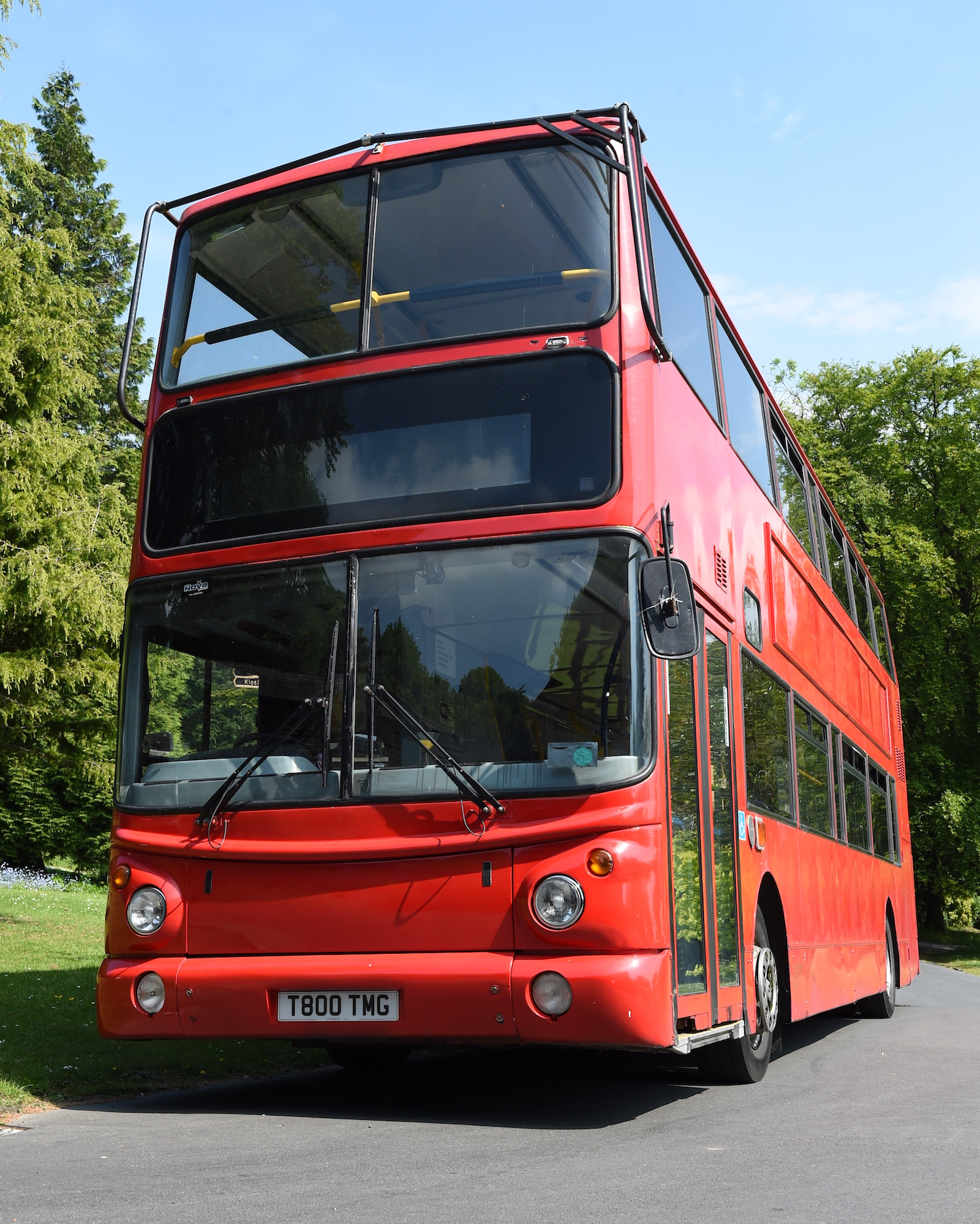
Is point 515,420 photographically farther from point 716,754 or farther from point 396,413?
point 716,754

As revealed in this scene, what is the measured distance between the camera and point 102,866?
33.3 meters

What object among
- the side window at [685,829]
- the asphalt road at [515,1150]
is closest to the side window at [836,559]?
the asphalt road at [515,1150]

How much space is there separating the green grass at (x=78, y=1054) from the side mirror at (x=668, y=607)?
3771mm

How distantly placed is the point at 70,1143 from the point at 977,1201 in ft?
11.6

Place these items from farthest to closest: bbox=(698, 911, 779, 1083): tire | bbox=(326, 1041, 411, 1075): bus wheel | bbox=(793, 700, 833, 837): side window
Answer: bbox=(793, 700, 833, 837): side window < bbox=(326, 1041, 411, 1075): bus wheel < bbox=(698, 911, 779, 1083): tire

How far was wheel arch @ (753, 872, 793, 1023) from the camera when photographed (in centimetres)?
863

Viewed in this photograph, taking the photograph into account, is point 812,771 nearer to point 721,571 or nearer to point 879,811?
point 721,571

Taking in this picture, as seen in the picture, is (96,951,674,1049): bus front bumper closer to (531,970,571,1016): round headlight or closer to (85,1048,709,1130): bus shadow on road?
(531,970,571,1016): round headlight

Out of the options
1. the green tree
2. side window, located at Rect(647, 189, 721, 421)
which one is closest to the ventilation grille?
side window, located at Rect(647, 189, 721, 421)

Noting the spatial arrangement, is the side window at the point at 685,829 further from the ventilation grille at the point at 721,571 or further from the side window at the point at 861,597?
the side window at the point at 861,597

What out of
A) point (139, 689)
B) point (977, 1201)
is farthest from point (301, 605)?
point (977, 1201)

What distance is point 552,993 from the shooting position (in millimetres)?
5961

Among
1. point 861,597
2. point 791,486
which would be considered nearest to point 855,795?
point 791,486

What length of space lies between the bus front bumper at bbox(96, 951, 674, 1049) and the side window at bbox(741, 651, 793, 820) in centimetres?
244
